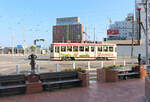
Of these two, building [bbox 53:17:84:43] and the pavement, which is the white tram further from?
building [bbox 53:17:84:43]

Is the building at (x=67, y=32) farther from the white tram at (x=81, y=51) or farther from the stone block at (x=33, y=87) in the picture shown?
the stone block at (x=33, y=87)

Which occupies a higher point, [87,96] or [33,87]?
[33,87]

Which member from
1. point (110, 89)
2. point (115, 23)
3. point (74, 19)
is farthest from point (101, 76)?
point (74, 19)

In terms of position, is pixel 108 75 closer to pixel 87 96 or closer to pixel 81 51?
pixel 87 96

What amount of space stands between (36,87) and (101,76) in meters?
4.00

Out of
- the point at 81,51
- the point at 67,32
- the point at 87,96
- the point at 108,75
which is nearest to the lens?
the point at 87,96

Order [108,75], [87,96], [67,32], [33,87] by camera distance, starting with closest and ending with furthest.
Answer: [87,96] → [33,87] → [108,75] → [67,32]

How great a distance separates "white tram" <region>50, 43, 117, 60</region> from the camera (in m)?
25.2

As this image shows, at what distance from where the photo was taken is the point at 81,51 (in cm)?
2623

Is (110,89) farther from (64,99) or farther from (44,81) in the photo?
(44,81)

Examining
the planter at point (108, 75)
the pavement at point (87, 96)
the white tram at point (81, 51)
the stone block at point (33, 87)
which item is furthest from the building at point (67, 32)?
the stone block at point (33, 87)

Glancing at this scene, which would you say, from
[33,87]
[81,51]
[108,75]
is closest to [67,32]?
[81,51]

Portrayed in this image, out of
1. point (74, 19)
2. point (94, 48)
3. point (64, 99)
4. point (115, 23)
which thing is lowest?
point (64, 99)

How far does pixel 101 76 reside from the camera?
8.97 metres
